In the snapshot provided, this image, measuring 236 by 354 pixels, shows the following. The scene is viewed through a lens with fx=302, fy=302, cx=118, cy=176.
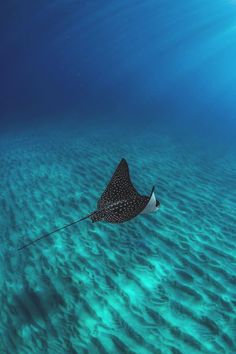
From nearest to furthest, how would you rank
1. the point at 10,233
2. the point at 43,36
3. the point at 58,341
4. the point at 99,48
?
the point at 58,341 → the point at 10,233 → the point at 43,36 → the point at 99,48

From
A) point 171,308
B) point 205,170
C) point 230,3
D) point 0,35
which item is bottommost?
point 171,308

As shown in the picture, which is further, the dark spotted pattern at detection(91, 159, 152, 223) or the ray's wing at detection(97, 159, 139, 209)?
the ray's wing at detection(97, 159, 139, 209)

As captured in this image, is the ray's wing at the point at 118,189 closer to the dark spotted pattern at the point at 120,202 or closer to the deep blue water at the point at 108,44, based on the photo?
the dark spotted pattern at the point at 120,202

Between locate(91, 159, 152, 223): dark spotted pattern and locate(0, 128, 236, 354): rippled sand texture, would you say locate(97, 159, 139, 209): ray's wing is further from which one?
locate(0, 128, 236, 354): rippled sand texture

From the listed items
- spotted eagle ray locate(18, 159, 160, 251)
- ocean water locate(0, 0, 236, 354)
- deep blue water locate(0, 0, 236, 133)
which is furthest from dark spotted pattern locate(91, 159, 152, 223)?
deep blue water locate(0, 0, 236, 133)

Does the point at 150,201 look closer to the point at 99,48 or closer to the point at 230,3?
the point at 230,3

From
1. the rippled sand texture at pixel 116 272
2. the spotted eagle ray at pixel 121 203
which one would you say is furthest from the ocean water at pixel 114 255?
the spotted eagle ray at pixel 121 203

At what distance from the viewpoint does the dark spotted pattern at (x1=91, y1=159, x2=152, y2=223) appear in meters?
5.10

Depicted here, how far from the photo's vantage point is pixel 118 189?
18.2 ft

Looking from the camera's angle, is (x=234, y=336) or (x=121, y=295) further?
(x=121, y=295)

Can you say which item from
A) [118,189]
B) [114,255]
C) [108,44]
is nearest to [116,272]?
[114,255]

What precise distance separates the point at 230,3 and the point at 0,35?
122ft

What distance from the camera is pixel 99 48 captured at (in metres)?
72.0

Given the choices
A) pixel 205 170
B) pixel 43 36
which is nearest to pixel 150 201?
pixel 205 170
